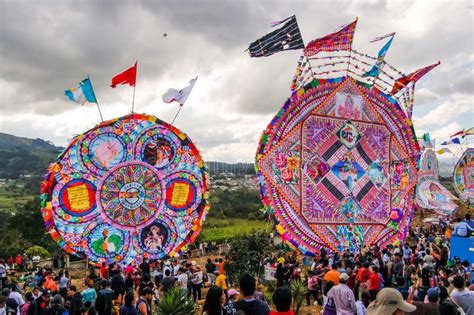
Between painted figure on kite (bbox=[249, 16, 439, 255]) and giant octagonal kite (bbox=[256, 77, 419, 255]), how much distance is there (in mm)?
39

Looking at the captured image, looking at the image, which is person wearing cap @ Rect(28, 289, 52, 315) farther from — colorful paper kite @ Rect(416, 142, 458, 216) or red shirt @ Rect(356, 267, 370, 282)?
colorful paper kite @ Rect(416, 142, 458, 216)

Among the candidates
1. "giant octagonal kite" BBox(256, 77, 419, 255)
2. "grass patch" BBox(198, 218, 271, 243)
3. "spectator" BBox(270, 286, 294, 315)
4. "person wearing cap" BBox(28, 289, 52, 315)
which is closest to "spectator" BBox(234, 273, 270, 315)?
"spectator" BBox(270, 286, 294, 315)

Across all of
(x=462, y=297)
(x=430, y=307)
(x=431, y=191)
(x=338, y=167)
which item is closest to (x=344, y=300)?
(x=430, y=307)

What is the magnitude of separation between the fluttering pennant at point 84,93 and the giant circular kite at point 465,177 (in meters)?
32.4

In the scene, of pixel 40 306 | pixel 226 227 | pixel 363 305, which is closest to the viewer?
pixel 363 305

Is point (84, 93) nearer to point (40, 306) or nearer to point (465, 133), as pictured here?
point (40, 306)

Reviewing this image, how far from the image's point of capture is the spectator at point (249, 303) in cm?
455

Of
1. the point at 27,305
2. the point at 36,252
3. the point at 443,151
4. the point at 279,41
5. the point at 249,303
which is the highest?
the point at 279,41

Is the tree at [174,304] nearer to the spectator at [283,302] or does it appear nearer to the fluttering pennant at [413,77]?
the spectator at [283,302]

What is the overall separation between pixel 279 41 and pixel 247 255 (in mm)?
7765

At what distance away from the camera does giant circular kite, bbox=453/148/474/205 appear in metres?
36.2

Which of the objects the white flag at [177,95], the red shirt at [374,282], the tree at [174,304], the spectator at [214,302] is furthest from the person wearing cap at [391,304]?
the white flag at [177,95]

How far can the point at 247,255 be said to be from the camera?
13516 millimetres

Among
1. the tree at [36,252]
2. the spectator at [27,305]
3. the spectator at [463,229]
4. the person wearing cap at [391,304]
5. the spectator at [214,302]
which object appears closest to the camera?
the person wearing cap at [391,304]
